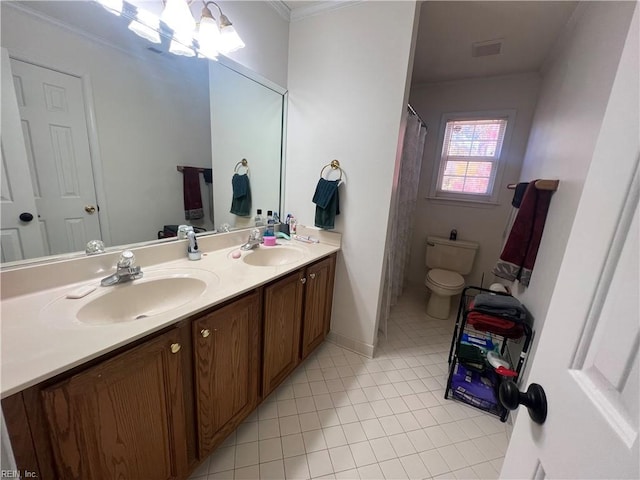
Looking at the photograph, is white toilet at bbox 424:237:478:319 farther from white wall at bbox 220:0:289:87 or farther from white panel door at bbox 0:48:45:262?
white panel door at bbox 0:48:45:262

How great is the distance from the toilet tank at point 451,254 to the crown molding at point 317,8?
222 centimetres

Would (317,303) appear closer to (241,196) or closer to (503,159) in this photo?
(241,196)

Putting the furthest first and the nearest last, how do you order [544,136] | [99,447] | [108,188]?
1. [544,136]
2. [108,188]
3. [99,447]

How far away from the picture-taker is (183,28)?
1.16 m

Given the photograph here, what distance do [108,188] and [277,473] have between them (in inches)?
59.2

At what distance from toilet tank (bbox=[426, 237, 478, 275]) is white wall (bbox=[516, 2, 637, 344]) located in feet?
3.14

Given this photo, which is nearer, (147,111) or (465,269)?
(147,111)

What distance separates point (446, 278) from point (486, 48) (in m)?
1.96

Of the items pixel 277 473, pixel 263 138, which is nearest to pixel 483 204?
pixel 263 138

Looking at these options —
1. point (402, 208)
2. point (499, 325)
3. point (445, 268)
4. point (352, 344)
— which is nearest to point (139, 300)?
point (352, 344)

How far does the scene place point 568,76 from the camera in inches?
60.7

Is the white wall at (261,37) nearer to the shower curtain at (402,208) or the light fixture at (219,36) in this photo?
the light fixture at (219,36)

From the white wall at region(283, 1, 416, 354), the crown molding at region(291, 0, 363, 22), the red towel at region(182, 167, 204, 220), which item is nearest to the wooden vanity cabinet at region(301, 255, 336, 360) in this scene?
the white wall at region(283, 1, 416, 354)

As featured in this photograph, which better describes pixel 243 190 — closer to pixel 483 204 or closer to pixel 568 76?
pixel 568 76
